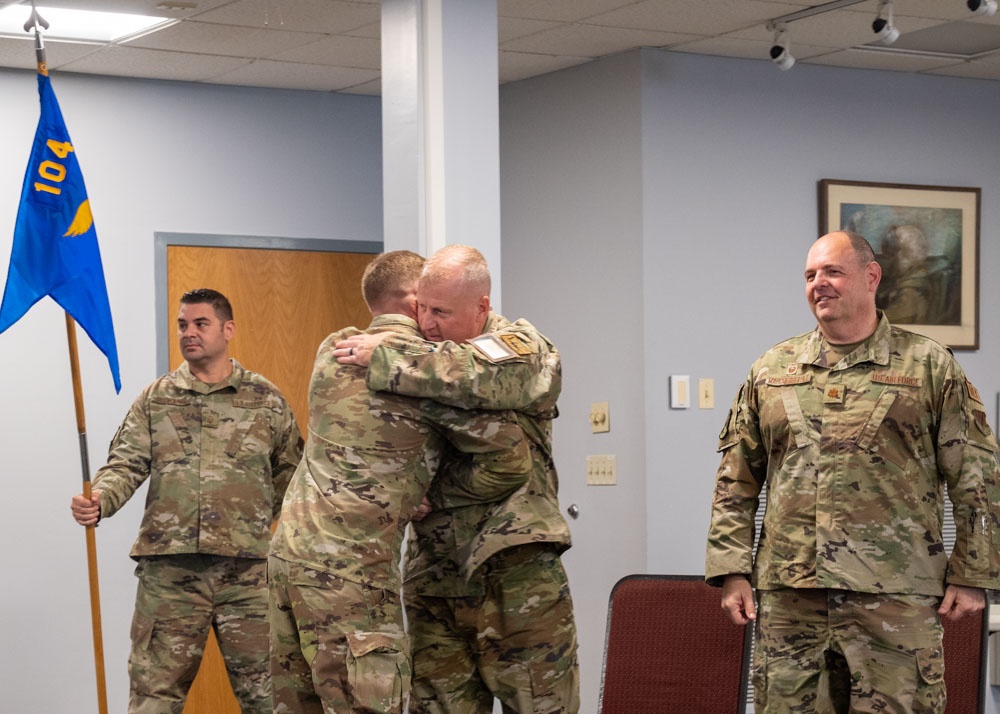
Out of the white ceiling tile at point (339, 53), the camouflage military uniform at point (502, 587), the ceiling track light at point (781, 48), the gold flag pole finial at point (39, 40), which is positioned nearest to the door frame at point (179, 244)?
the white ceiling tile at point (339, 53)

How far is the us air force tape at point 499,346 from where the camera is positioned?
3.36 meters

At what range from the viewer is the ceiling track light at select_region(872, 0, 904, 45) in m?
5.25

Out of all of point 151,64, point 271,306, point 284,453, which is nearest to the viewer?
point 284,453

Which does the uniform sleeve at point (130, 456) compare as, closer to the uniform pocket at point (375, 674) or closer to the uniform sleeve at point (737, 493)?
the uniform pocket at point (375, 674)

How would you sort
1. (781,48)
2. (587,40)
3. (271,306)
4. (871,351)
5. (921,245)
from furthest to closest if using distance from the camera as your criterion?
(271,306) < (921,245) < (587,40) < (781,48) < (871,351)

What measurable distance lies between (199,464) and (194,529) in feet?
0.74

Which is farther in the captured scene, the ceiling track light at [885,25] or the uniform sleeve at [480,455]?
the ceiling track light at [885,25]

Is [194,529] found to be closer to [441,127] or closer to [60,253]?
[60,253]

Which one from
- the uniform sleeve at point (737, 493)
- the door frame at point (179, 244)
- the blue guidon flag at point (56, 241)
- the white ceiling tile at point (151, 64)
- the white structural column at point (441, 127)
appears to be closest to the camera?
the uniform sleeve at point (737, 493)

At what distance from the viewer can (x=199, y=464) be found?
16.6 ft

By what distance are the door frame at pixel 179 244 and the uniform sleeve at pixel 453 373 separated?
306 centimetres

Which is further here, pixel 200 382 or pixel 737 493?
pixel 200 382

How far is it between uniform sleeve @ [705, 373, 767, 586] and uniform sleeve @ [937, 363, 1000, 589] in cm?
50

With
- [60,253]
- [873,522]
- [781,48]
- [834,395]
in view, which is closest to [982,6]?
[781,48]
